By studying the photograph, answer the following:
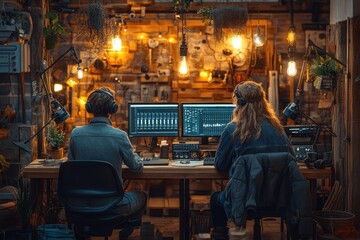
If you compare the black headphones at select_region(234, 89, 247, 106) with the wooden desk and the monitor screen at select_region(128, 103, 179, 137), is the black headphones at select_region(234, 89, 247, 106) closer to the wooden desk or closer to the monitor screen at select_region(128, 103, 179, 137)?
the wooden desk

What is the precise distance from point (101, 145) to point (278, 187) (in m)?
1.38

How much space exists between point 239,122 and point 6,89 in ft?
9.75

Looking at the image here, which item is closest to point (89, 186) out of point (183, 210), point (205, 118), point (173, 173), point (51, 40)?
point (173, 173)

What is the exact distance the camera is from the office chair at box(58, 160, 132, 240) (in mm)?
4984

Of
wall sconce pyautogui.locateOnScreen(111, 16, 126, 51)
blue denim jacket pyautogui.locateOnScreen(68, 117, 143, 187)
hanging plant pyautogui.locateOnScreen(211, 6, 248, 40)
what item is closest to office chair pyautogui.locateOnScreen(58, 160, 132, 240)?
blue denim jacket pyautogui.locateOnScreen(68, 117, 143, 187)

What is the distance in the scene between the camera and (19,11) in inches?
278

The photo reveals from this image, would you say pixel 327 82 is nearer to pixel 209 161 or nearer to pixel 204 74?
pixel 209 161

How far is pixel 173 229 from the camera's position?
736 cm

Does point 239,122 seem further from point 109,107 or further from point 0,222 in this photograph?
point 0,222

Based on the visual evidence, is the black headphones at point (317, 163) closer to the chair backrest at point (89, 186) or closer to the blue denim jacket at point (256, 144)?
the blue denim jacket at point (256, 144)

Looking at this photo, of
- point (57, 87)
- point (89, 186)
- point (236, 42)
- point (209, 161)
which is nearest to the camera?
point (89, 186)

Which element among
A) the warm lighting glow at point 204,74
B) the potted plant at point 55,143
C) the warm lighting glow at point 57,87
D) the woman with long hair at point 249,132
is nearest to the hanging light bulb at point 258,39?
the warm lighting glow at point 204,74

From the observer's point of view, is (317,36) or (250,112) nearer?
(250,112)

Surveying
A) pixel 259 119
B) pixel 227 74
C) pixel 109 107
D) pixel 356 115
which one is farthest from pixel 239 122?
pixel 227 74
